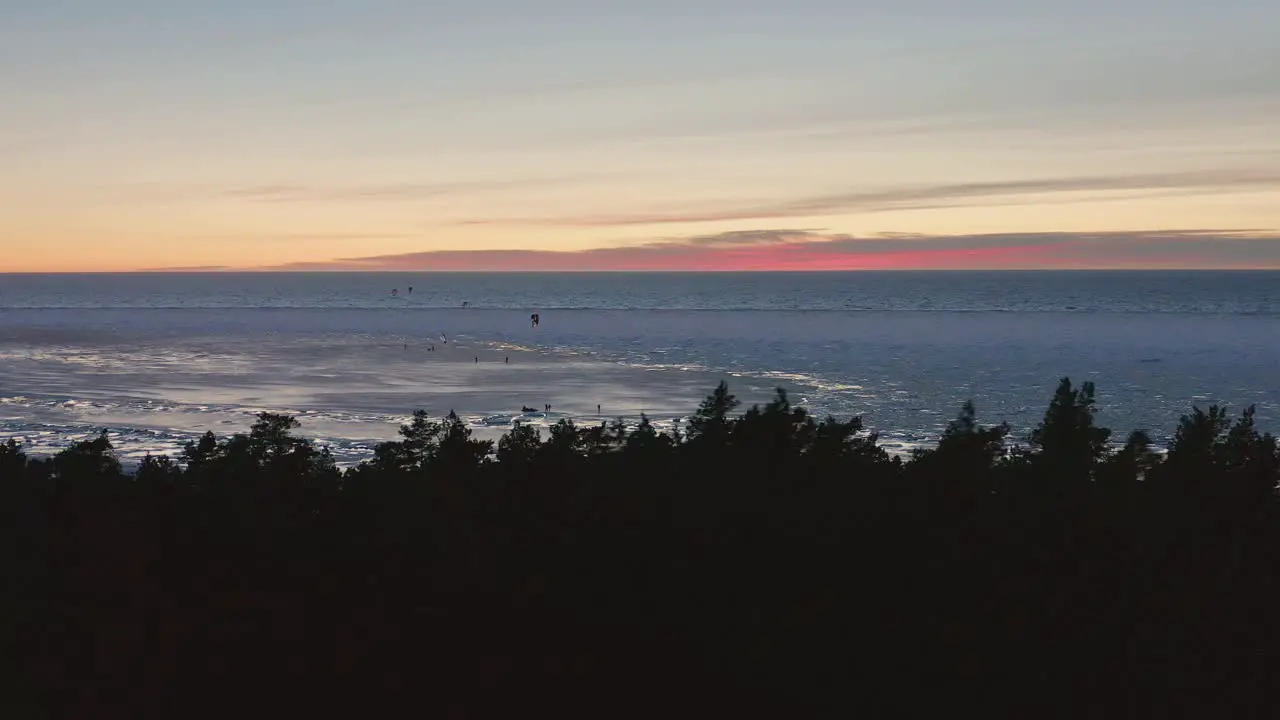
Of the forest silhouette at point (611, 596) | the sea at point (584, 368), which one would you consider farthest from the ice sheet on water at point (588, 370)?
the forest silhouette at point (611, 596)

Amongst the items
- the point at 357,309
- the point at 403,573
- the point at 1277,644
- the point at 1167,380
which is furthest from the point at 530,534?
the point at 357,309

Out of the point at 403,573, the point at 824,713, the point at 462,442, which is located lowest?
the point at 824,713

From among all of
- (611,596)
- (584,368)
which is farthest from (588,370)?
(611,596)

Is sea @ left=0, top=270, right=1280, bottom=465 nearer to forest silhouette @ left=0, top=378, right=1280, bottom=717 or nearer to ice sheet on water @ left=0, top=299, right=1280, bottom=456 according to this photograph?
ice sheet on water @ left=0, top=299, right=1280, bottom=456

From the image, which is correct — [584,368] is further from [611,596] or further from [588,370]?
[611,596]

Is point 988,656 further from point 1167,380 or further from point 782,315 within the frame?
point 782,315
